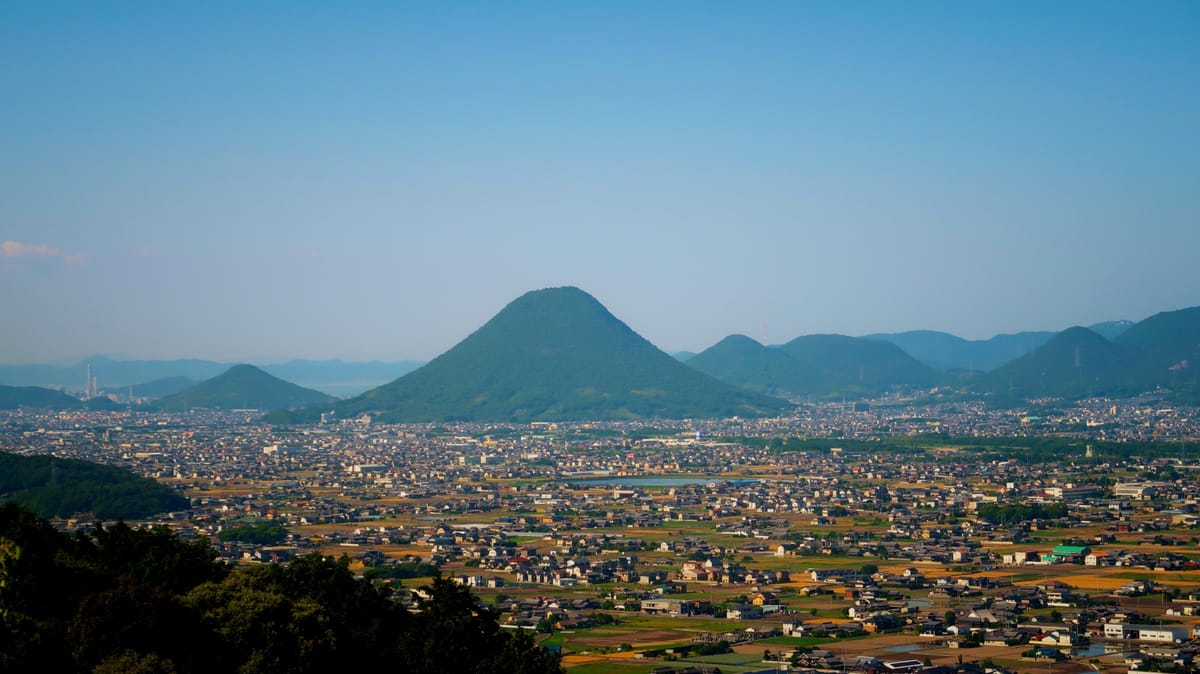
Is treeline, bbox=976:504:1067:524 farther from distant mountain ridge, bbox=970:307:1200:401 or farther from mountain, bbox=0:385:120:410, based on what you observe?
mountain, bbox=0:385:120:410

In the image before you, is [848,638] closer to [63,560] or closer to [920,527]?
[63,560]

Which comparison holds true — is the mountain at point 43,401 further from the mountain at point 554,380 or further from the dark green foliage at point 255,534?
the dark green foliage at point 255,534

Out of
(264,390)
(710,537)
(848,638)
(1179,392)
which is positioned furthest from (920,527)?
(264,390)

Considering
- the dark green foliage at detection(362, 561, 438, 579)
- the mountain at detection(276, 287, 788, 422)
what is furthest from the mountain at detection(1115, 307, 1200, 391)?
the dark green foliage at detection(362, 561, 438, 579)

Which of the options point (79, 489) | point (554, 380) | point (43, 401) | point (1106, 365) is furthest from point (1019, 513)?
point (43, 401)

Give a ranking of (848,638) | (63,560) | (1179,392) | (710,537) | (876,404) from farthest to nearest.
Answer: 1. (876,404)
2. (1179,392)
3. (710,537)
4. (848,638)
5. (63,560)

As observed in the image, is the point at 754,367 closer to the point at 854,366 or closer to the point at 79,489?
the point at 854,366
